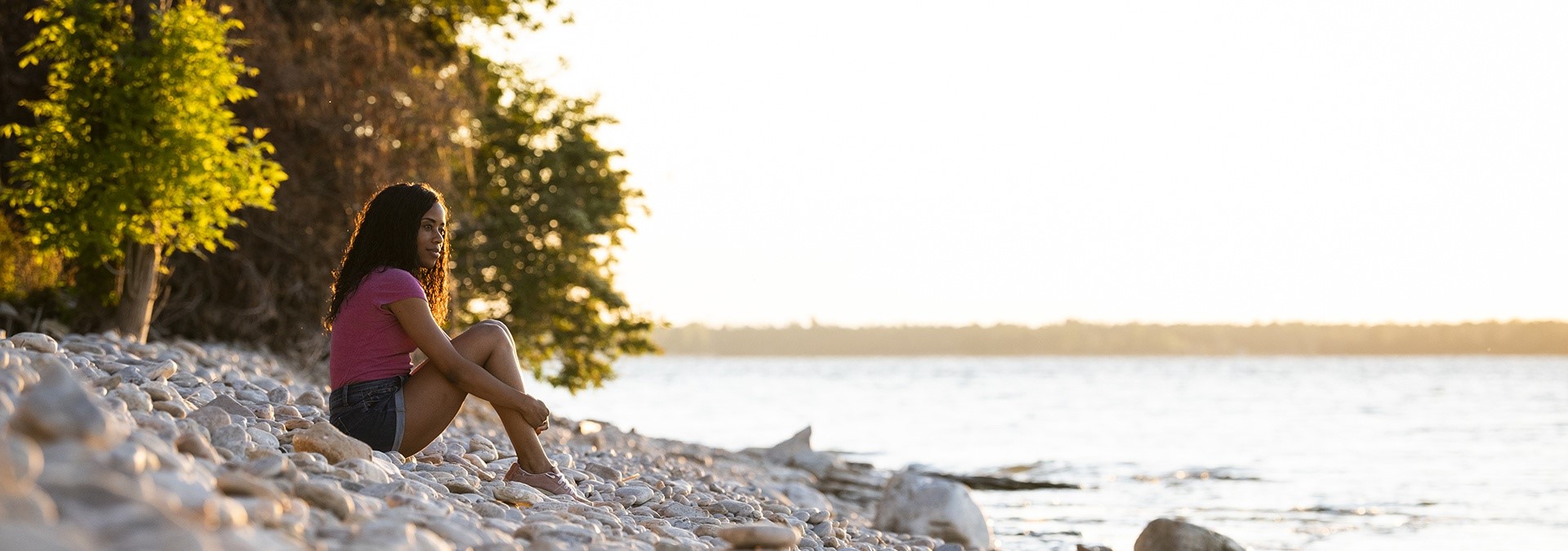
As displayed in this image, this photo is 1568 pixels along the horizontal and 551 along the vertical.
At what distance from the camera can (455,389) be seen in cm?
605

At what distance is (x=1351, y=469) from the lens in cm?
2159

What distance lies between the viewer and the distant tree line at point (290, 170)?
40.2 feet

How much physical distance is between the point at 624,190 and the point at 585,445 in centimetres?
927

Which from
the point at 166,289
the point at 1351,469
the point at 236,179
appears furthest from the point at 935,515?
the point at 1351,469

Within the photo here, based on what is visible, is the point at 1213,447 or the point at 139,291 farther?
the point at 1213,447

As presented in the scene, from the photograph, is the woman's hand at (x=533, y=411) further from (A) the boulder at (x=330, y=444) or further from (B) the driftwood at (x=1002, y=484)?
(B) the driftwood at (x=1002, y=484)

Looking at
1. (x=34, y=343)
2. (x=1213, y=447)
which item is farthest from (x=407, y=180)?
(x=1213, y=447)

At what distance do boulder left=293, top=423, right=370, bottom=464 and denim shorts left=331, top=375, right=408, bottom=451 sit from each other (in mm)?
691

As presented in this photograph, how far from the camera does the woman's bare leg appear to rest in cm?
597

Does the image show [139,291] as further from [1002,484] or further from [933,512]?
[1002,484]

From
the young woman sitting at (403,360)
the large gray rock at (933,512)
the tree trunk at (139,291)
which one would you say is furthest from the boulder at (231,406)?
the tree trunk at (139,291)

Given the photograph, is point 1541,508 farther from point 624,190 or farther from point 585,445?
point 624,190

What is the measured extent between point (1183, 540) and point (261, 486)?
7.75 metres

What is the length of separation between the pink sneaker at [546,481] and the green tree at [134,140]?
23.0 ft
